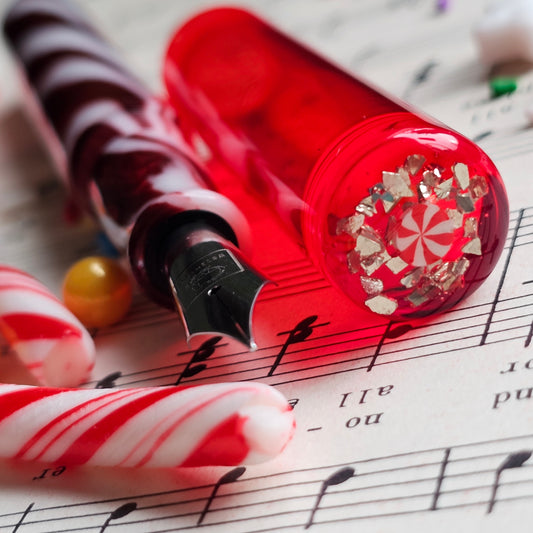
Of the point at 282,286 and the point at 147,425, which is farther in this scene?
the point at 282,286

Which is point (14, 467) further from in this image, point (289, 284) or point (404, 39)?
point (404, 39)

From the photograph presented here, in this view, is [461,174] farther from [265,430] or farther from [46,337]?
[46,337]

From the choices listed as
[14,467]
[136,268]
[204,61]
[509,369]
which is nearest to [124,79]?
[204,61]

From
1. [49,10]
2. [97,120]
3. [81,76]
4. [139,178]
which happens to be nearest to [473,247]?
[139,178]

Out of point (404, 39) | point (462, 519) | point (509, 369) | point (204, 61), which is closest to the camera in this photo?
point (462, 519)

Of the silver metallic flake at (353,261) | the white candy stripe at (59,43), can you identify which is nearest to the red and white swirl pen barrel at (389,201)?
the silver metallic flake at (353,261)

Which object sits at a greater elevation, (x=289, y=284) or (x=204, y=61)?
(x=204, y=61)
